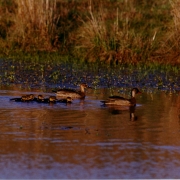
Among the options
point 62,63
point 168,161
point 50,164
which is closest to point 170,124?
point 168,161

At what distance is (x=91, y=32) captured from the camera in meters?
23.5

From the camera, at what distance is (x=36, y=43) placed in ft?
82.9

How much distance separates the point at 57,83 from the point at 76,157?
9.00m

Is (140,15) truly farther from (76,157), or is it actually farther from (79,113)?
(76,157)

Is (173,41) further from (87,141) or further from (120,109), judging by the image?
(87,141)

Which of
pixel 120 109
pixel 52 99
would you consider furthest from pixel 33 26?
pixel 120 109

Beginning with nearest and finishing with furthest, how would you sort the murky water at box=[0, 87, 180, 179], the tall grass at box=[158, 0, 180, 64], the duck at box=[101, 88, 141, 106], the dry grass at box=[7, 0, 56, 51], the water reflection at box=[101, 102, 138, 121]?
1. the murky water at box=[0, 87, 180, 179]
2. the water reflection at box=[101, 102, 138, 121]
3. the duck at box=[101, 88, 141, 106]
4. the tall grass at box=[158, 0, 180, 64]
5. the dry grass at box=[7, 0, 56, 51]

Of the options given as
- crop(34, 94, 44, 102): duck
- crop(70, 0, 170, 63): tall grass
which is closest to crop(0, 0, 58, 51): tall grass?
crop(70, 0, 170, 63): tall grass

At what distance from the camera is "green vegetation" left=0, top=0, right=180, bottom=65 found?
2328 centimetres

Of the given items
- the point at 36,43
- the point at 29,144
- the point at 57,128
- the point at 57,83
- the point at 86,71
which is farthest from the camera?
the point at 36,43

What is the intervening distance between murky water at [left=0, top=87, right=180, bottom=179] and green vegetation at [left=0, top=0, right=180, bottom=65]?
656 centimetres

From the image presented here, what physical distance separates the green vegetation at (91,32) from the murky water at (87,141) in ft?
21.5

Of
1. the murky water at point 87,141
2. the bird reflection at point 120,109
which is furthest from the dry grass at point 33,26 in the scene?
the bird reflection at point 120,109

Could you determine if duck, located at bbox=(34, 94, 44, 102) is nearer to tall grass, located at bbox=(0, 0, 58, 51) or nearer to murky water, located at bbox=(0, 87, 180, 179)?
murky water, located at bbox=(0, 87, 180, 179)
